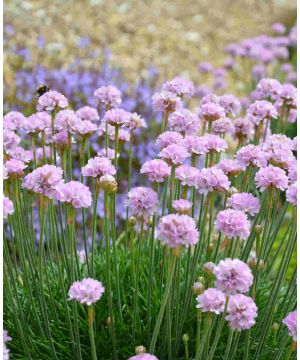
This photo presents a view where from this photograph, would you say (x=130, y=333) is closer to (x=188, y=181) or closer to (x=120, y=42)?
(x=188, y=181)

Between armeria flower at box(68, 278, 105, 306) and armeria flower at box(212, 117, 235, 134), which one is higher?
armeria flower at box(212, 117, 235, 134)

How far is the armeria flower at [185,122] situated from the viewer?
8.02 ft

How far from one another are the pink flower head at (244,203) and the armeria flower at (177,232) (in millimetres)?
420

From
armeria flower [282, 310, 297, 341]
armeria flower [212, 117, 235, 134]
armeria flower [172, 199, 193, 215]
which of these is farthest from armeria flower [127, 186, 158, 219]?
armeria flower [212, 117, 235, 134]

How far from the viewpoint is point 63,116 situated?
2.36 meters

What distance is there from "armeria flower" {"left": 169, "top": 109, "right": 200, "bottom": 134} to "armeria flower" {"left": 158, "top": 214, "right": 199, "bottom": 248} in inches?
33.2

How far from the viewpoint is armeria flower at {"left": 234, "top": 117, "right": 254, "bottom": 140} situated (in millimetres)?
2736

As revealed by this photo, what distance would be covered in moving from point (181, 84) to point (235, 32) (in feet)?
21.5

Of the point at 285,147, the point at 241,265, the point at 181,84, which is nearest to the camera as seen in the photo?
the point at 241,265

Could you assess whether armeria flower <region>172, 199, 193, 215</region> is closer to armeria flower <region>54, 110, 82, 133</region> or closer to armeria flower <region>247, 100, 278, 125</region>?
armeria flower <region>54, 110, 82, 133</region>

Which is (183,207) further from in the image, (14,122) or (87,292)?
(14,122)

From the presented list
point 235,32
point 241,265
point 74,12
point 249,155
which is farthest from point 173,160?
point 235,32

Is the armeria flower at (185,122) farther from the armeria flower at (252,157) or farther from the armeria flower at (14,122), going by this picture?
the armeria flower at (14,122)

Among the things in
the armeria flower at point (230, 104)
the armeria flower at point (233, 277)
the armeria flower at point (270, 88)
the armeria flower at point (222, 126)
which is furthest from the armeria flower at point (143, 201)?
the armeria flower at point (270, 88)
